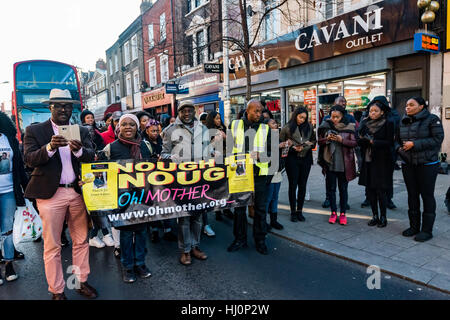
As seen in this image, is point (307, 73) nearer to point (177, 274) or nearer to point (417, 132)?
point (417, 132)

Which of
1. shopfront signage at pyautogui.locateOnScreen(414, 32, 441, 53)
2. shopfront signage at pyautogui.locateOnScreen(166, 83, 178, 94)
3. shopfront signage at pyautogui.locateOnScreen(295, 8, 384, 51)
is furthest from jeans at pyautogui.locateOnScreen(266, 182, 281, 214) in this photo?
shopfront signage at pyautogui.locateOnScreen(166, 83, 178, 94)

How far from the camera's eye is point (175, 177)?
162 inches

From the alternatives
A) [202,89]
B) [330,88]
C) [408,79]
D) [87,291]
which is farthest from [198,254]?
[202,89]

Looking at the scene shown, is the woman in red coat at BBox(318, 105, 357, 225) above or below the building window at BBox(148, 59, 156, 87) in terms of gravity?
below

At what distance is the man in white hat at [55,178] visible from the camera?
10.2 feet

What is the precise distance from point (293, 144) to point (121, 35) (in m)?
30.5

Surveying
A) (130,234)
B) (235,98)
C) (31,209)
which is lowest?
(130,234)

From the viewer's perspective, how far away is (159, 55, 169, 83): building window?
2336 centimetres

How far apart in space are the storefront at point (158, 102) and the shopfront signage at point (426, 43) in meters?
17.0

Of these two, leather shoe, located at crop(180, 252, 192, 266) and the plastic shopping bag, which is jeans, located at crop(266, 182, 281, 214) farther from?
the plastic shopping bag

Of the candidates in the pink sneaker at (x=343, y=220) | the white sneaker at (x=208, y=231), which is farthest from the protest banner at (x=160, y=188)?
the pink sneaker at (x=343, y=220)

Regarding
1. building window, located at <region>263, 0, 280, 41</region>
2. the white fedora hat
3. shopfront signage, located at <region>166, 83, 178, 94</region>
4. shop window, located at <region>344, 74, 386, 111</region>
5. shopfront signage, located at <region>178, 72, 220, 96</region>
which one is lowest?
the white fedora hat

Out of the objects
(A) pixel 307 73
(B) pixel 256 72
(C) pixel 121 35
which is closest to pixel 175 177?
(A) pixel 307 73

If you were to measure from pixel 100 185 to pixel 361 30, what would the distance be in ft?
34.4
